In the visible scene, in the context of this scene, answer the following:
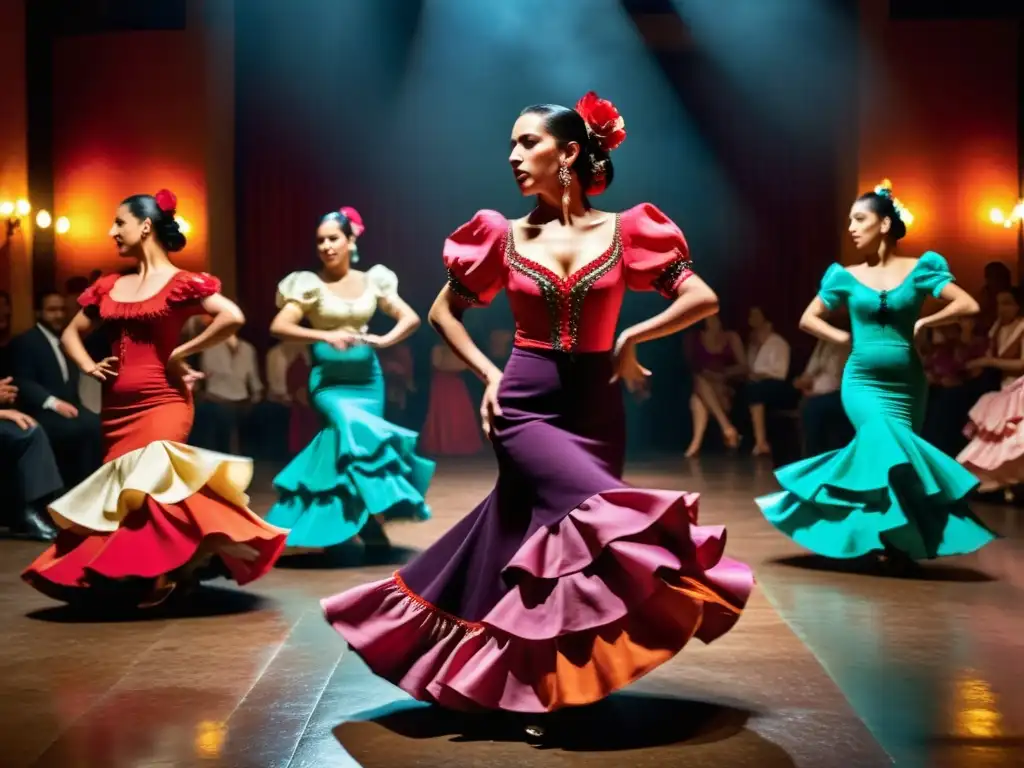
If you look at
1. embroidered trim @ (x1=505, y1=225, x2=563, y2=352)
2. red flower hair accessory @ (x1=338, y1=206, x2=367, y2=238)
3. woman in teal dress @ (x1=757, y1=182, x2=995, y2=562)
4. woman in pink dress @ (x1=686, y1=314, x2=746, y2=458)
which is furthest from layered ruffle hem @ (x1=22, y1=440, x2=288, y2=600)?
woman in pink dress @ (x1=686, y1=314, x2=746, y2=458)

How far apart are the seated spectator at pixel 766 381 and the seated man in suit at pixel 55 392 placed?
6010 mm

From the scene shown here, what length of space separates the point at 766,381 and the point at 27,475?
6802 millimetres

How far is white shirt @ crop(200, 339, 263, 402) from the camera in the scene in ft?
33.0

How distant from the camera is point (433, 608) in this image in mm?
3373

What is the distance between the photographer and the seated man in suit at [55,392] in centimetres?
714

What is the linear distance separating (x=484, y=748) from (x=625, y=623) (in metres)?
0.44

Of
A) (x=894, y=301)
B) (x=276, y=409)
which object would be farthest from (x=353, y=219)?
(x=276, y=409)

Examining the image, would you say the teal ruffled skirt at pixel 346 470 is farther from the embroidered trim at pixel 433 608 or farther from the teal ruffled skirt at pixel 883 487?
the embroidered trim at pixel 433 608

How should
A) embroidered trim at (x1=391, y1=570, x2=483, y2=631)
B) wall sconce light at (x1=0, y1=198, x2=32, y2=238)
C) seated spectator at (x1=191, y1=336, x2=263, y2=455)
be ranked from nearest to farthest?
embroidered trim at (x1=391, y1=570, x2=483, y2=631) < seated spectator at (x1=191, y1=336, x2=263, y2=455) < wall sconce light at (x1=0, y1=198, x2=32, y2=238)

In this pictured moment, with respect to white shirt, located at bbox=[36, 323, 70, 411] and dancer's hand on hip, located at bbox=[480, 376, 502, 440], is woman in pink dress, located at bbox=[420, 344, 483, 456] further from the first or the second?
dancer's hand on hip, located at bbox=[480, 376, 502, 440]

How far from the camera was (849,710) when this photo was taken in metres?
3.55

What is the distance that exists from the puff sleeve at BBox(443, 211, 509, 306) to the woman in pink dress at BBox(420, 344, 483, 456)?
8573 millimetres

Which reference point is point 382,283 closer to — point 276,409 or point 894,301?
point 894,301

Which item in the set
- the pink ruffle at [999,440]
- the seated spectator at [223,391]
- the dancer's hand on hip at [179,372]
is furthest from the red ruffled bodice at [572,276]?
the seated spectator at [223,391]
